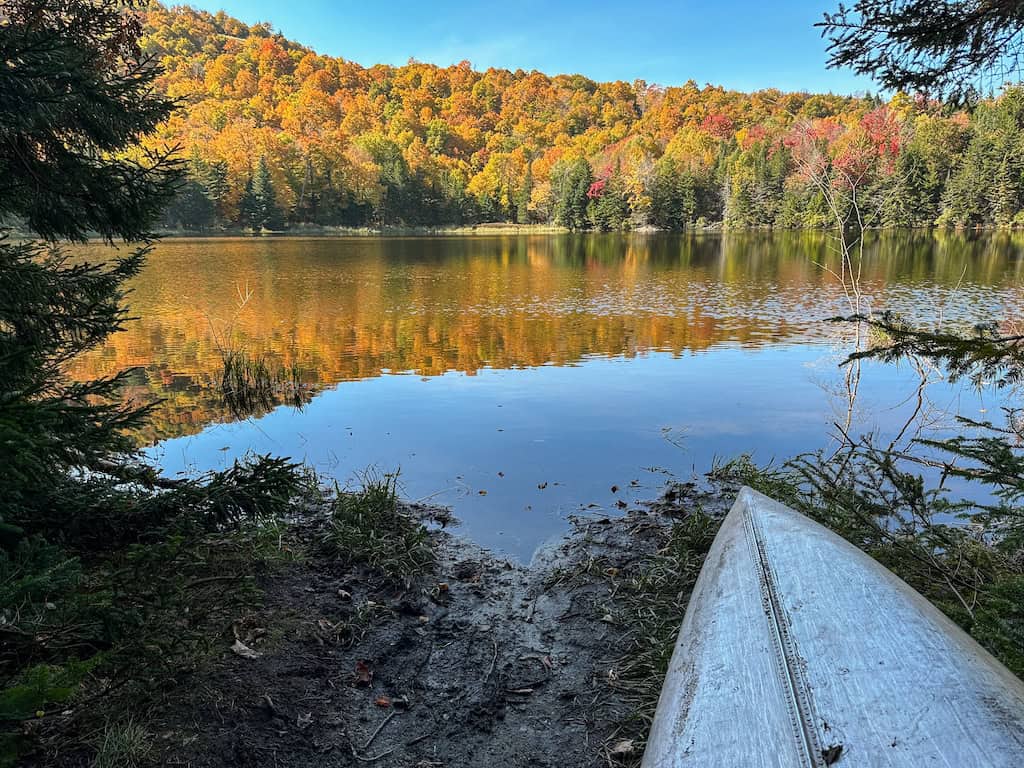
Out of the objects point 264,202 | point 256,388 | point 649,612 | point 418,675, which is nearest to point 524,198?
point 264,202

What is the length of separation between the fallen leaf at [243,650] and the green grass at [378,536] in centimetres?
109

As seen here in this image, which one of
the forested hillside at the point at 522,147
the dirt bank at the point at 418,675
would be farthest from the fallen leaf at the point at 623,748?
the forested hillside at the point at 522,147

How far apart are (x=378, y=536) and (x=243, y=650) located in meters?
1.52

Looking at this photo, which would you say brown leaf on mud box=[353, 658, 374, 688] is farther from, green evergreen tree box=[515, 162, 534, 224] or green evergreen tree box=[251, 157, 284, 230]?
green evergreen tree box=[515, 162, 534, 224]

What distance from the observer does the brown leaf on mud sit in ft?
9.99

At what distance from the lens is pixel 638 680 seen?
307 cm

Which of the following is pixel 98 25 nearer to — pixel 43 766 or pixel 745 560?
pixel 43 766

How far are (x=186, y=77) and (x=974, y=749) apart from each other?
11846 centimetres

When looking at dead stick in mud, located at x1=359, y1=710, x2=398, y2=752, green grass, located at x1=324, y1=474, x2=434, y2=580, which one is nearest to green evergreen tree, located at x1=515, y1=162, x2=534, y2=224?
green grass, located at x1=324, y1=474, x2=434, y2=580

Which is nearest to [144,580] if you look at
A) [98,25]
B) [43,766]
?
[43,766]

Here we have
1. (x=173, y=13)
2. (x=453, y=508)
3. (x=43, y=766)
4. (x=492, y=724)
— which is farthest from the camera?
(x=173, y=13)

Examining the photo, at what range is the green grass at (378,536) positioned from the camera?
4.19 metres

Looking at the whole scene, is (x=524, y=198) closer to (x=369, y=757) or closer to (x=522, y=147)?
(x=522, y=147)

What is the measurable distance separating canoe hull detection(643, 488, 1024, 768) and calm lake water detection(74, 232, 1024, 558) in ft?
7.96
